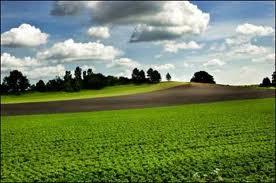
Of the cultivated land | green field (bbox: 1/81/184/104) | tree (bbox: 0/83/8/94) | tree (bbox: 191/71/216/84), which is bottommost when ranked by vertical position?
the cultivated land

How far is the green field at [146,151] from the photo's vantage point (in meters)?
18.2

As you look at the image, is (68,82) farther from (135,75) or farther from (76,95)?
(135,75)

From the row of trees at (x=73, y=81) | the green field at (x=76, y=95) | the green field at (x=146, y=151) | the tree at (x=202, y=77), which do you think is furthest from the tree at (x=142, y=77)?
the green field at (x=146, y=151)

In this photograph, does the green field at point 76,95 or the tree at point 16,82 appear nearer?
the green field at point 76,95

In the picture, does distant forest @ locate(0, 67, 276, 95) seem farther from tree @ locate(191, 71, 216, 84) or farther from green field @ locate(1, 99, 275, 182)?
green field @ locate(1, 99, 275, 182)

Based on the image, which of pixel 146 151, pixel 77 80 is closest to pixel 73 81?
pixel 77 80

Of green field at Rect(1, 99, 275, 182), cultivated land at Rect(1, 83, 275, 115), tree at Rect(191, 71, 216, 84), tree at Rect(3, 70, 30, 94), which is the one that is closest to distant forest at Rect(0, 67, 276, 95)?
tree at Rect(3, 70, 30, 94)

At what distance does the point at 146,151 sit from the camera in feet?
73.7

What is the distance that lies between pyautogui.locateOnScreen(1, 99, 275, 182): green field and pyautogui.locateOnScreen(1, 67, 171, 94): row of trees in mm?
76443

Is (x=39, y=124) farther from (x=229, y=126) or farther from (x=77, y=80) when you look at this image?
(x=77, y=80)

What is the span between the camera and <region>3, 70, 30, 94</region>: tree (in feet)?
374

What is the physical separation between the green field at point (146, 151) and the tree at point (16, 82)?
83335 millimetres

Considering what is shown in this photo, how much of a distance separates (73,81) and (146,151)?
3558 inches

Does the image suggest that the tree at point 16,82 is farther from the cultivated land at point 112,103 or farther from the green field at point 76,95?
the cultivated land at point 112,103
